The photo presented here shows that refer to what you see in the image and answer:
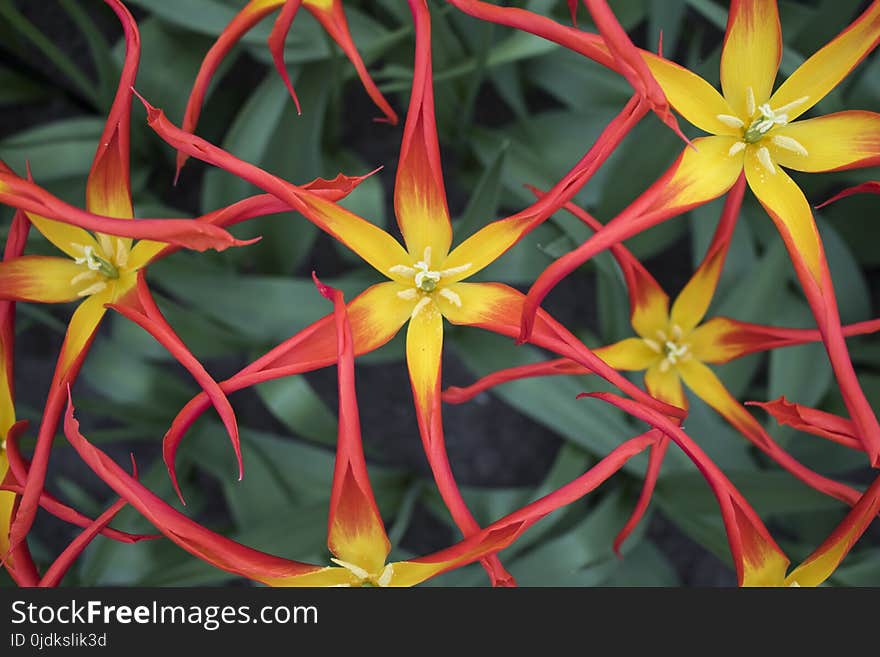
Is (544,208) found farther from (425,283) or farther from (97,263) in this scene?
(97,263)

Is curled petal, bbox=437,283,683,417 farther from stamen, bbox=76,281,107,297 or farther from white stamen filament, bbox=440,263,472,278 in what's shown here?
stamen, bbox=76,281,107,297

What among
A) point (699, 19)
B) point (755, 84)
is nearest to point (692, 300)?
point (755, 84)

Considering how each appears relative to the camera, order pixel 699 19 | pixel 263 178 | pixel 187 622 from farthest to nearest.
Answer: pixel 699 19 < pixel 187 622 < pixel 263 178

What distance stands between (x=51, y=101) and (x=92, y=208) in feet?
1.98

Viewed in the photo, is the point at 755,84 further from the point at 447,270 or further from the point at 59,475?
the point at 59,475

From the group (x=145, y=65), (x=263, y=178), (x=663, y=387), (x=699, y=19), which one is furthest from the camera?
(x=699, y=19)

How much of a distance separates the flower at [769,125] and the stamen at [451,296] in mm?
135

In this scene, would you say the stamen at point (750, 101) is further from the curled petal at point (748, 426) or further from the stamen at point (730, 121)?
the curled petal at point (748, 426)

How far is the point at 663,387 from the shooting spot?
0.66 m

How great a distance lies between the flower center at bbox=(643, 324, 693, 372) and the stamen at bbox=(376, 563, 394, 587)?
0.93ft

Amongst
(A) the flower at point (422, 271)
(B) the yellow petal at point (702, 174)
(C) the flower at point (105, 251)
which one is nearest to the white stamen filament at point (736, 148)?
(B) the yellow petal at point (702, 174)

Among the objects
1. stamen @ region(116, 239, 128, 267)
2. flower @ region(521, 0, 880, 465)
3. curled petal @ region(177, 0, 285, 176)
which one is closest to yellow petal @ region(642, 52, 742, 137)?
flower @ region(521, 0, 880, 465)

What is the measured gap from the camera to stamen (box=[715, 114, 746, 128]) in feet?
1.69

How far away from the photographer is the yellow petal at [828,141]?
511mm
